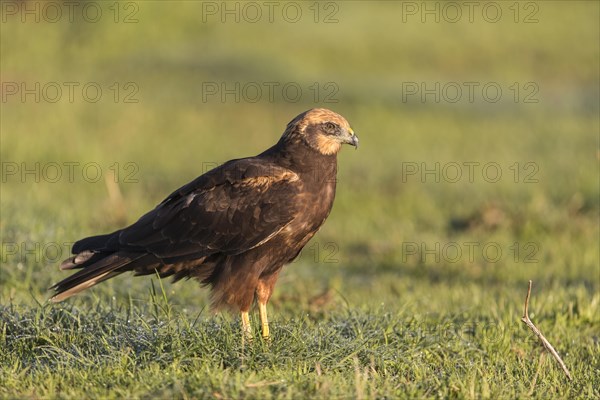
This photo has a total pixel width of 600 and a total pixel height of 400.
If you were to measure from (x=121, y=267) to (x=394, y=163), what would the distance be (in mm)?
7886

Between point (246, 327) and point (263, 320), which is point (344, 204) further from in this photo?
point (246, 327)

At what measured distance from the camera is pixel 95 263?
5.94 meters

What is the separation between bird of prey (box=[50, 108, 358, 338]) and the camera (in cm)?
571

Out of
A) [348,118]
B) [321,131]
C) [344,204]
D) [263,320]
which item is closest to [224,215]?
[263,320]

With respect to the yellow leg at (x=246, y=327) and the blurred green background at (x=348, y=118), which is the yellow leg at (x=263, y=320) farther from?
the blurred green background at (x=348, y=118)

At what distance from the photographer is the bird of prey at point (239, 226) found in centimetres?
571

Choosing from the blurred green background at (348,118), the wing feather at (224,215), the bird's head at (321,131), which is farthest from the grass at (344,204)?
the bird's head at (321,131)

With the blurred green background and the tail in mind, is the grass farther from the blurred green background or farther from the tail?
the tail

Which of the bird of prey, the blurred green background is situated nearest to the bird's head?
the bird of prey

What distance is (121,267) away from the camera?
595 centimetres

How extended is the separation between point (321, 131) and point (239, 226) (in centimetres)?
82

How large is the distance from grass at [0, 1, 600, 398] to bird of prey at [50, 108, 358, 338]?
272 mm

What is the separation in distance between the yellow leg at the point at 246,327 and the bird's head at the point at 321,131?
1137 mm

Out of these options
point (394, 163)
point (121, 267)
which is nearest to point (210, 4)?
point (394, 163)
